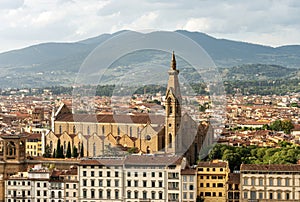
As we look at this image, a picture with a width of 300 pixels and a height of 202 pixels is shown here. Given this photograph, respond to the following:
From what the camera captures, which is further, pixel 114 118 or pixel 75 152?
pixel 114 118

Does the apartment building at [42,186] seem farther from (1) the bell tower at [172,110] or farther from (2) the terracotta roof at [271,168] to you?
(1) the bell tower at [172,110]

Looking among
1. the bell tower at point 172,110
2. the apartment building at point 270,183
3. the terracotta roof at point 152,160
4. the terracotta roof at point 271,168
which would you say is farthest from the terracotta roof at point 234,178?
the bell tower at point 172,110

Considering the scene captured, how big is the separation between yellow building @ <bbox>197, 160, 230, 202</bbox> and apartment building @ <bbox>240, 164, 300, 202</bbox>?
967mm

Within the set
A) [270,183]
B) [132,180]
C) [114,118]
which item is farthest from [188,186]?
[114,118]

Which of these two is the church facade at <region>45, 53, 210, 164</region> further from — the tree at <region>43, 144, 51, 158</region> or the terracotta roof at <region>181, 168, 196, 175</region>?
the terracotta roof at <region>181, 168, 196, 175</region>

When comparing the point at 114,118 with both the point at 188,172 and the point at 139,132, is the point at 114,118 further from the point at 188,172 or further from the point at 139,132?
the point at 188,172

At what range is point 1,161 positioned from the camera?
30.2 meters

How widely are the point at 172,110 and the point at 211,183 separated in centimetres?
718

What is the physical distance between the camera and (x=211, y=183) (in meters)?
25.9

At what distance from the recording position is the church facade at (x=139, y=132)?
107 feet

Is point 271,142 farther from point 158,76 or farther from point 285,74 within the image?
point 285,74

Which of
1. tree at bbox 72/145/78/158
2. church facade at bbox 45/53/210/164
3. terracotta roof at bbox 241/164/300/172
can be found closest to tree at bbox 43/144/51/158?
church facade at bbox 45/53/210/164

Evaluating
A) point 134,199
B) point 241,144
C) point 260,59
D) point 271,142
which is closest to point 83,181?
point 134,199

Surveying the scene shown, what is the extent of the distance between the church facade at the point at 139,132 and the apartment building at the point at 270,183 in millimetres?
6147
